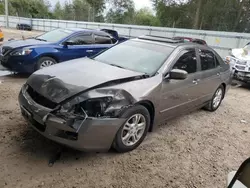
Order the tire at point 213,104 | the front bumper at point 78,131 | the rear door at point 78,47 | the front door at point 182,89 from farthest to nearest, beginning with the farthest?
the rear door at point 78,47 < the tire at point 213,104 < the front door at point 182,89 < the front bumper at point 78,131

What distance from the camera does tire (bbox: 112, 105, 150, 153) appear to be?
2.90 m

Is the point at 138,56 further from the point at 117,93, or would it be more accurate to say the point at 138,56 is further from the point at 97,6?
the point at 97,6

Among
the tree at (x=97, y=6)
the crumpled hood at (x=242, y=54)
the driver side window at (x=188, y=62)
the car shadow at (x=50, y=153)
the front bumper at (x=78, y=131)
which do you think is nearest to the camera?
the front bumper at (x=78, y=131)

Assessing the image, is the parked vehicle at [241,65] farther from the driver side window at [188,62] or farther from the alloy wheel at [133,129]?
the alloy wheel at [133,129]

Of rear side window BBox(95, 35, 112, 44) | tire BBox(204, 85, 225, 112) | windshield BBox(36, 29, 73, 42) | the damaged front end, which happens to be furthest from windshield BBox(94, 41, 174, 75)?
the damaged front end

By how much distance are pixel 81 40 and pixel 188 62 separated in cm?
401

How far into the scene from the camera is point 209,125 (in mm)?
4496

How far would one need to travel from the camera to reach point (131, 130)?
3.08m

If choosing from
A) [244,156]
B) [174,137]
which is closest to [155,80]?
[174,137]

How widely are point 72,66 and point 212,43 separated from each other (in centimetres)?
1406

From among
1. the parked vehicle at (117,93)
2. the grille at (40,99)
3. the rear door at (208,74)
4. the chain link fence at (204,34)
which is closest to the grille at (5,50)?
the parked vehicle at (117,93)

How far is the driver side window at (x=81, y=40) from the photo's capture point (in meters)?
6.70

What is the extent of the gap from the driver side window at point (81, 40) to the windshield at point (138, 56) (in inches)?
111

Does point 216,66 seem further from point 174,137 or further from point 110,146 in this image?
point 110,146
